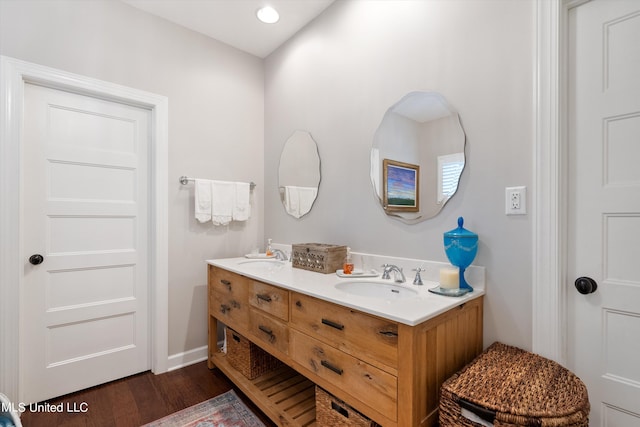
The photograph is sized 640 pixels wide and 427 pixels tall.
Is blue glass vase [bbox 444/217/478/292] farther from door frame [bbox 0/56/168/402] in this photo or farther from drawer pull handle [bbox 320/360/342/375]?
door frame [bbox 0/56/168/402]

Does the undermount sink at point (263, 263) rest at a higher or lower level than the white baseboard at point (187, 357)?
higher

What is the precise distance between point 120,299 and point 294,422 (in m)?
1.52

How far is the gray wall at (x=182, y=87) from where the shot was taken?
1.89m

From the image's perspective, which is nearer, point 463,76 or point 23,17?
point 463,76

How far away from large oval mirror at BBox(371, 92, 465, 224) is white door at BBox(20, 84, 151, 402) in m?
1.76

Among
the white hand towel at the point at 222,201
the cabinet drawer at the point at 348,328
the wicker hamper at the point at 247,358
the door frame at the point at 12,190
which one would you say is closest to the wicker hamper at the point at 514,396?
the cabinet drawer at the point at 348,328

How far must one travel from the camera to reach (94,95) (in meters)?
2.07

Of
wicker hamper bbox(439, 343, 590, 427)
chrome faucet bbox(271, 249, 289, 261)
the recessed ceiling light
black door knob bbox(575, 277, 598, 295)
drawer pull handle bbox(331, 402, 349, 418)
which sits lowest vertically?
drawer pull handle bbox(331, 402, 349, 418)

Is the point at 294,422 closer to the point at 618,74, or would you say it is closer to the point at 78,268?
the point at 78,268

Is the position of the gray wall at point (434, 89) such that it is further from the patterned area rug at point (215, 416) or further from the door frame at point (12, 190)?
the door frame at point (12, 190)

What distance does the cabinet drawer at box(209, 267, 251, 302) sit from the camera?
74.5 inches

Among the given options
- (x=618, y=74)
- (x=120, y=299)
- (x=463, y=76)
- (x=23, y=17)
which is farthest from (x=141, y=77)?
(x=618, y=74)

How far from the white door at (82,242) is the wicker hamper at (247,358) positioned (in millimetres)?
714

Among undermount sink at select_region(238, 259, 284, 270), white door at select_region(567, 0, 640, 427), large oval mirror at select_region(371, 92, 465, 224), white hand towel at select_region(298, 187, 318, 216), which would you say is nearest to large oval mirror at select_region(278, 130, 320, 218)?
white hand towel at select_region(298, 187, 318, 216)
